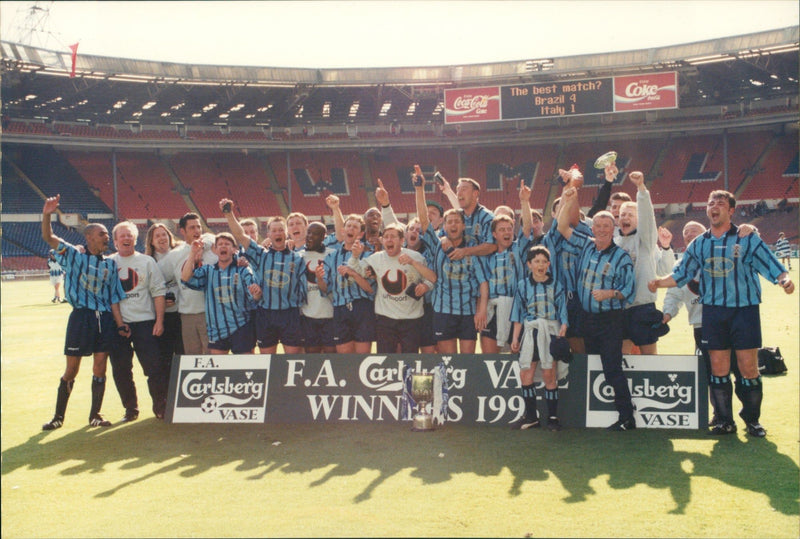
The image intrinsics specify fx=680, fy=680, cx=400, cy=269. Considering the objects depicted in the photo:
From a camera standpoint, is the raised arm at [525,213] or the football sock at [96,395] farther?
the football sock at [96,395]

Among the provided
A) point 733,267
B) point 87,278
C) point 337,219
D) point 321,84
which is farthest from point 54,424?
point 321,84

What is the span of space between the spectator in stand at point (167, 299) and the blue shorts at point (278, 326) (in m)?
1.05

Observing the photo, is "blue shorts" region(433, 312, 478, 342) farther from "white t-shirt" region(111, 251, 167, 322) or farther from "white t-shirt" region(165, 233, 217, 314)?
"white t-shirt" region(111, 251, 167, 322)

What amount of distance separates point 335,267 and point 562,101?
26712mm

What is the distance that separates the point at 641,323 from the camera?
641 cm

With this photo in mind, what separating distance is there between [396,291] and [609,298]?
6.74 ft

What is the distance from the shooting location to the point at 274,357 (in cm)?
680

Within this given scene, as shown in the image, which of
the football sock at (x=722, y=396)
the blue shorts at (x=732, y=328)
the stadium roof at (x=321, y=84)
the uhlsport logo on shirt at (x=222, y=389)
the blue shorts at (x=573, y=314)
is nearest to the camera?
the blue shorts at (x=732, y=328)

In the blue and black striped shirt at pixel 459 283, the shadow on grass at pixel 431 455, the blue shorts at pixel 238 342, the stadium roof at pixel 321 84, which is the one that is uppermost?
the stadium roof at pixel 321 84

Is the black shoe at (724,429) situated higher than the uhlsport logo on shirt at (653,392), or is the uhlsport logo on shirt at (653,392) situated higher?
the uhlsport logo on shirt at (653,392)

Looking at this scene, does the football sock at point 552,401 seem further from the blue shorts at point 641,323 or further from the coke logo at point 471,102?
the coke logo at point 471,102

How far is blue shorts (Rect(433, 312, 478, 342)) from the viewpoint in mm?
6852

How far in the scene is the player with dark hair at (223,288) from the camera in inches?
274

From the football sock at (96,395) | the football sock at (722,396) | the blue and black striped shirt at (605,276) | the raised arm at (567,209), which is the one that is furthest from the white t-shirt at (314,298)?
the football sock at (722,396)
